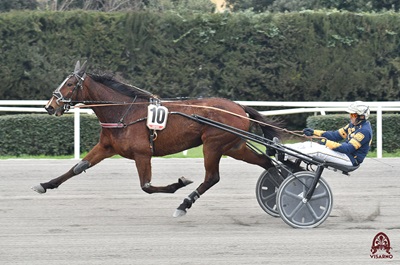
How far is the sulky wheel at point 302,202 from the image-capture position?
7887 millimetres

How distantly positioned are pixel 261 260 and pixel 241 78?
9.53 metres

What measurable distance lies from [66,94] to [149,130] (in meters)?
0.91

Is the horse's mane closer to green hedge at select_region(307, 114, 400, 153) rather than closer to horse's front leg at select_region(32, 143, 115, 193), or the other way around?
horse's front leg at select_region(32, 143, 115, 193)

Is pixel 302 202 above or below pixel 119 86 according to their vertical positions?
below

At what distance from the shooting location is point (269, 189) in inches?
341

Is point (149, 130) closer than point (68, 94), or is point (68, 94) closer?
point (149, 130)

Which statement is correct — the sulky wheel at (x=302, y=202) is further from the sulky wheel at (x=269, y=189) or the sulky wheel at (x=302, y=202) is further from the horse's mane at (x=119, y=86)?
the horse's mane at (x=119, y=86)

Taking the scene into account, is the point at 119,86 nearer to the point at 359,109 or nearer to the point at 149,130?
the point at 149,130

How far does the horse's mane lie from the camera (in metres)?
8.76

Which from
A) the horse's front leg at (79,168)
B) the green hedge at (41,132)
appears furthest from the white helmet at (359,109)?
the green hedge at (41,132)

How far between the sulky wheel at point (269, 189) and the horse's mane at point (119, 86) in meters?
1.37

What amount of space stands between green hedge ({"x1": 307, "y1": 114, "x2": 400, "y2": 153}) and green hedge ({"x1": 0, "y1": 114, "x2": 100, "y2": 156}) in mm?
3391

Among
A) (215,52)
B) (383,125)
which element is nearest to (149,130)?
(383,125)

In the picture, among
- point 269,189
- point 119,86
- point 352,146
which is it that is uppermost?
point 119,86
